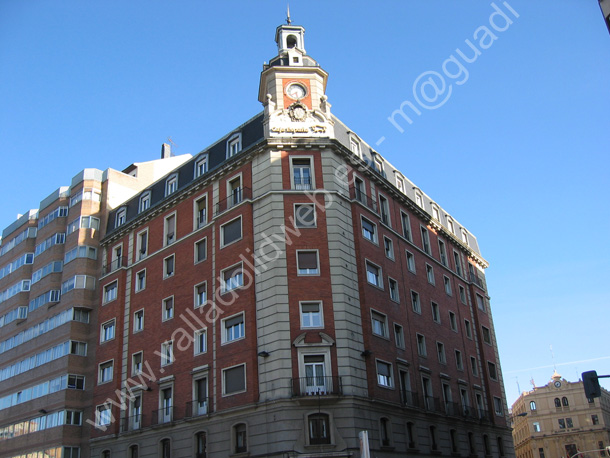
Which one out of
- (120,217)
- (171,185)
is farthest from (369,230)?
(120,217)

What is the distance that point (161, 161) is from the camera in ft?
183

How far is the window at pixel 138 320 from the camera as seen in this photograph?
42656 mm

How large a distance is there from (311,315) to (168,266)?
42.8 ft

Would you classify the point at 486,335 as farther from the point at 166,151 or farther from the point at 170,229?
the point at 166,151

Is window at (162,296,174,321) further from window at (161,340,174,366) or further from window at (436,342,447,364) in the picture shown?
window at (436,342,447,364)

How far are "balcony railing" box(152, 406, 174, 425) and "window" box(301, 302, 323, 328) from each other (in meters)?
10.6

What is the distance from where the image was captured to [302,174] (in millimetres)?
38125

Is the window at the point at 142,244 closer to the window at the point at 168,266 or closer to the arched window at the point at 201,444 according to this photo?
the window at the point at 168,266

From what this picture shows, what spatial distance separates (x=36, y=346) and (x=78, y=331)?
17.1 ft

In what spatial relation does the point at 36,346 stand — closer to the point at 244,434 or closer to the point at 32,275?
the point at 32,275

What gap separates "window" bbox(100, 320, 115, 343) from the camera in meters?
44.9

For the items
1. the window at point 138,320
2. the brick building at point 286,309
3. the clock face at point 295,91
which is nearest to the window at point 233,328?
the brick building at point 286,309

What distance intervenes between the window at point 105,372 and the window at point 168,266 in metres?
7.68

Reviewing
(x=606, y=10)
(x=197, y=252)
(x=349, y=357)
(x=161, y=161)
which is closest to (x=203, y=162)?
(x=197, y=252)
